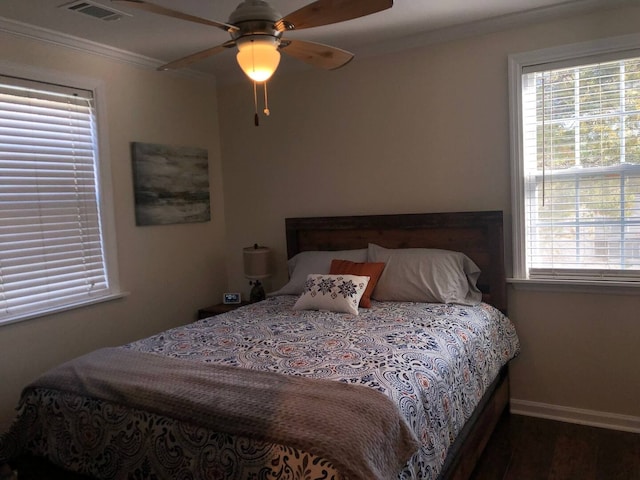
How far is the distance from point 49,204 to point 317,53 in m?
1.87

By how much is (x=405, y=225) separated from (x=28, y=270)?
2357mm

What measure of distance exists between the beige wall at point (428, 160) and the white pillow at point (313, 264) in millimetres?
370

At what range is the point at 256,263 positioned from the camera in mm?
3859

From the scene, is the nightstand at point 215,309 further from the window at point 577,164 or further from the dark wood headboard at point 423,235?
the window at point 577,164

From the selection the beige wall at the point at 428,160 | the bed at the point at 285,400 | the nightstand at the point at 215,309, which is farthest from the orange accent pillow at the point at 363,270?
the nightstand at the point at 215,309

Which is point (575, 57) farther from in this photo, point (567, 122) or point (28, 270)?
point (28, 270)

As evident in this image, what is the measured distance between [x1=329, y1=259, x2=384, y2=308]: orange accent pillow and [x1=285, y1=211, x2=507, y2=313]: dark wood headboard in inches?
13.2

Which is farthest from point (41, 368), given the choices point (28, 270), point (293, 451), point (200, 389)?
point (293, 451)

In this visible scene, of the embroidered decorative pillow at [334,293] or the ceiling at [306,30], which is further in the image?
the embroidered decorative pillow at [334,293]

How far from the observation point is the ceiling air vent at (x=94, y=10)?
8.34 ft

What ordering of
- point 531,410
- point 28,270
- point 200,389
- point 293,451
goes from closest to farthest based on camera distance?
point 293,451, point 200,389, point 28,270, point 531,410

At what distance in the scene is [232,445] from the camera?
1.52m

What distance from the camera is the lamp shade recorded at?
152 inches

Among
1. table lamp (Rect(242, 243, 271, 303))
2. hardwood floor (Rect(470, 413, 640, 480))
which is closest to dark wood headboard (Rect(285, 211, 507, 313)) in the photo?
table lamp (Rect(242, 243, 271, 303))
